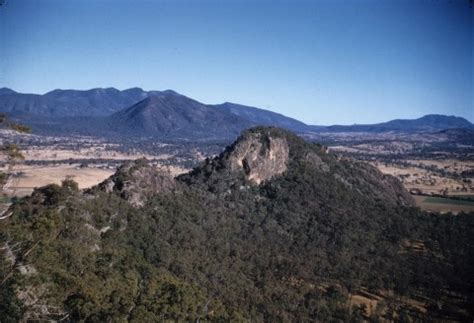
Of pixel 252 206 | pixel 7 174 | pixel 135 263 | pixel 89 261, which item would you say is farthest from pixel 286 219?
pixel 7 174

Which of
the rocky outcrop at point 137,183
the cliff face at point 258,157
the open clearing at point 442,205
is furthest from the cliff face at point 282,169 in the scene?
the rocky outcrop at point 137,183

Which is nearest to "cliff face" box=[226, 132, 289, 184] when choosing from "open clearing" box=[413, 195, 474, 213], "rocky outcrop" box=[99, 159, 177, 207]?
"rocky outcrop" box=[99, 159, 177, 207]

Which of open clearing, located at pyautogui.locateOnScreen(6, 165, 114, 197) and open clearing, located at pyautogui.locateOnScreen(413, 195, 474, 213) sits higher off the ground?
open clearing, located at pyautogui.locateOnScreen(413, 195, 474, 213)

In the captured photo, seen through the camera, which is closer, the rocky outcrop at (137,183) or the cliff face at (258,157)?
the rocky outcrop at (137,183)

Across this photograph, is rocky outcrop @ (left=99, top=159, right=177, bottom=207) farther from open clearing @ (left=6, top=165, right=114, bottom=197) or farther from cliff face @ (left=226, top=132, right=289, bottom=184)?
open clearing @ (left=6, top=165, right=114, bottom=197)

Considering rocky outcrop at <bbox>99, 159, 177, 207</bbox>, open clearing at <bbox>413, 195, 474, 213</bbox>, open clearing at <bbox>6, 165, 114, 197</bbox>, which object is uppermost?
rocky outcrop at <bbox>99, 159, 177, 207</bbox>

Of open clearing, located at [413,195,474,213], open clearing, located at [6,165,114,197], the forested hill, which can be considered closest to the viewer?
the forested hill

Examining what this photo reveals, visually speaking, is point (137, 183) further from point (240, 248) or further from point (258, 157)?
point (258, 157)

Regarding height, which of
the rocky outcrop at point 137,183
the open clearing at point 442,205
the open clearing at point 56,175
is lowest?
the open clearing at point 56,175

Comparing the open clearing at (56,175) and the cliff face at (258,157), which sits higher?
the cliff face at (258,157)

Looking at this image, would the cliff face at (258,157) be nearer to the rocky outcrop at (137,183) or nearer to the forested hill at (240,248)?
the forested hill at (240,248)
